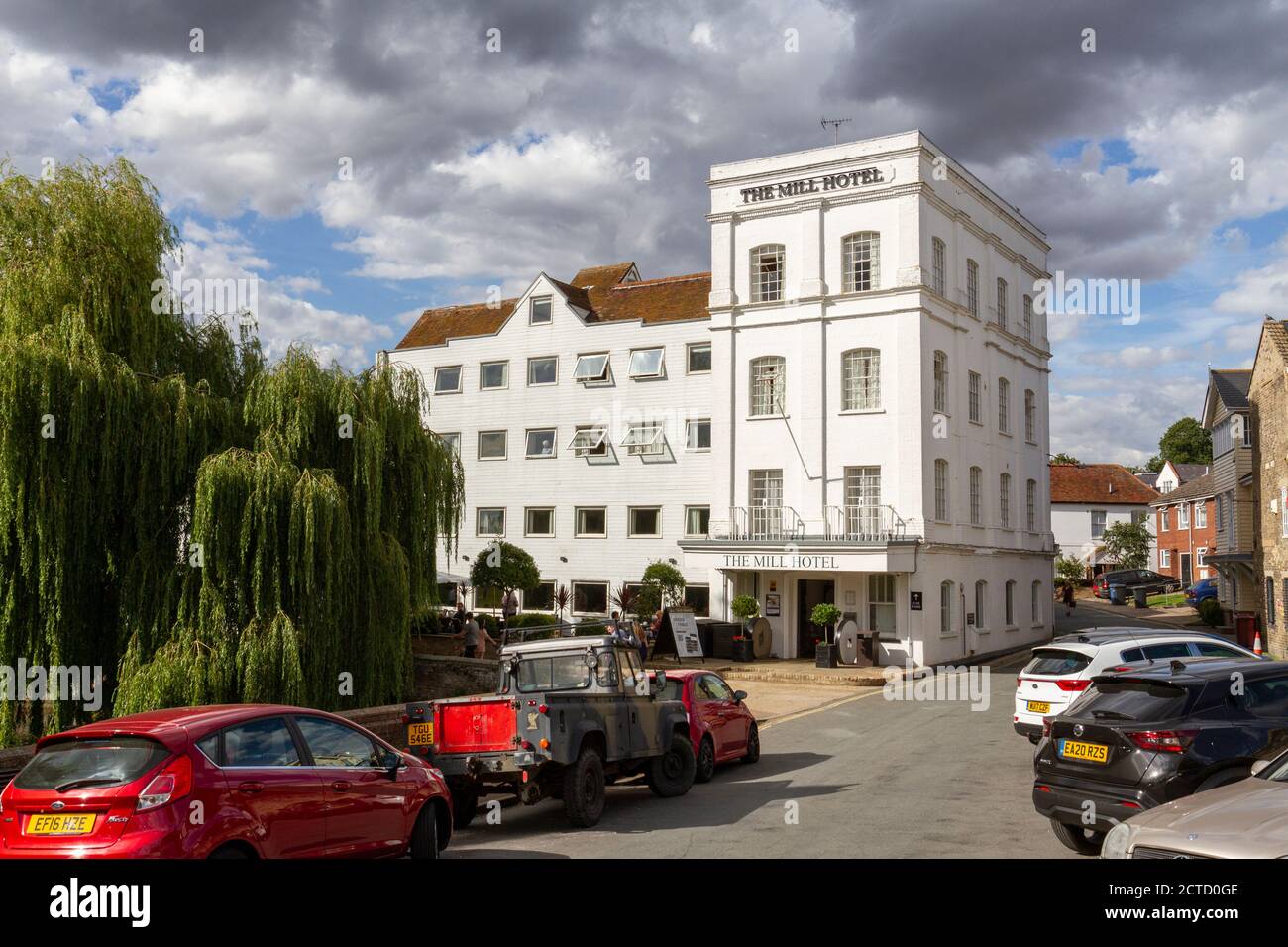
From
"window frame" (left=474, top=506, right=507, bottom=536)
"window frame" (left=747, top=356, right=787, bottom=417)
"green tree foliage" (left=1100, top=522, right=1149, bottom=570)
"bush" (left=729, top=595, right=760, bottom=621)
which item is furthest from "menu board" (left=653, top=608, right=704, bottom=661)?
"green tree foliage" (left=1100, top=522, right=1149, bottom=570)

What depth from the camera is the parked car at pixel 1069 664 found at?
15.1m

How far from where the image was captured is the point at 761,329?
112 feet

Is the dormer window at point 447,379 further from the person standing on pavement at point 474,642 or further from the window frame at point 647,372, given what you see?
the person standing on pavement at point 474,642

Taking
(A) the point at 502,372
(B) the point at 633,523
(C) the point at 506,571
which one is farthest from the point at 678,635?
(A) the point at 502,372

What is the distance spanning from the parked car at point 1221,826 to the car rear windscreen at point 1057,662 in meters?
7.79

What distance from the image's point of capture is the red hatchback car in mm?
7125

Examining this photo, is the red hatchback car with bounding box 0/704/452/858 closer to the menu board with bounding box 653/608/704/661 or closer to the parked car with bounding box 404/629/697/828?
the parked car with bounding box 404/629/697/828

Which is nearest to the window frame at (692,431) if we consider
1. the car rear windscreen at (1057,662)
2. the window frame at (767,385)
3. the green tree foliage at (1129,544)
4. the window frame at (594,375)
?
the window frame at (767,385)

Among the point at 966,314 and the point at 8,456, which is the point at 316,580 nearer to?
the point at 8,456

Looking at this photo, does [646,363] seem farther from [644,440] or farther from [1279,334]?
[1279,334]

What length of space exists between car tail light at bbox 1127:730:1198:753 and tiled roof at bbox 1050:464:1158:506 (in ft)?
229
